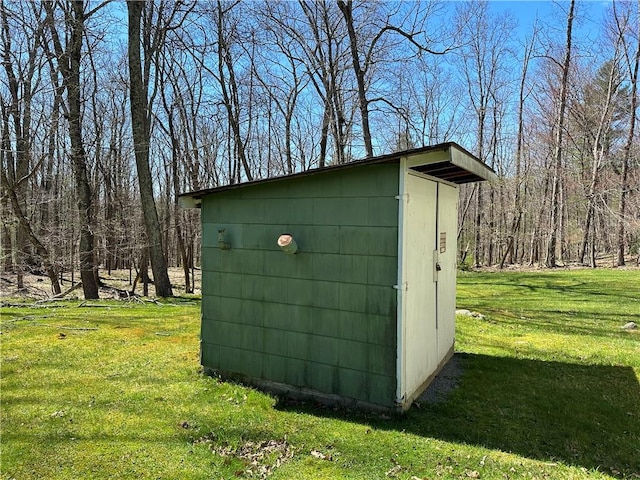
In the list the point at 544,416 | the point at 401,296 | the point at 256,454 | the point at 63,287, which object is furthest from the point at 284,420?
the point at 63,287

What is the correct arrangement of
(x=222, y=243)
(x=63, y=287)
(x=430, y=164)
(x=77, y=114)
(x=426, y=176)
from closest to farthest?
(x=430, y=164) → (x=426, y=176) → (x=222, y=243) → (x=77, y=114) → (x=63, y=287)

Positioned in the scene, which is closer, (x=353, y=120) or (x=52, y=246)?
(x=52, y=246)

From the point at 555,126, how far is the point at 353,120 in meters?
8.98

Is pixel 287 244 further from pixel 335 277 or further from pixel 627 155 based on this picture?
pixel 627 155

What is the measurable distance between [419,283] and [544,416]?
146 cm

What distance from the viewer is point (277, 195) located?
373 cm

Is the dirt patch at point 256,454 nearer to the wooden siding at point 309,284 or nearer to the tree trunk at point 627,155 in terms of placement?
the wooden siding at point 309,284

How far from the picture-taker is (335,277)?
11.3ft

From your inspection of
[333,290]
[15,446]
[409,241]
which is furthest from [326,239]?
[15,446]

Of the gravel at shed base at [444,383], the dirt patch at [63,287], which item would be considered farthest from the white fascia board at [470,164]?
the dirt patch at [63,287]

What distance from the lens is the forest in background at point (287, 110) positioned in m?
9.37

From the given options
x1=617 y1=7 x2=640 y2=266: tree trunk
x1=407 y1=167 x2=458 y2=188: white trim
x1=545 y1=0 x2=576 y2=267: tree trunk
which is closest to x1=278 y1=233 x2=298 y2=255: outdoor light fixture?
x1=407 y1=167 x2=458 y2=188: white trim

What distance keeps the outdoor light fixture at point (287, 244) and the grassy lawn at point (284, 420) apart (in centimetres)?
131

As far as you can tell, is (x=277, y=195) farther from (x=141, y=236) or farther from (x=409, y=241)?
(x=141, y=236)
